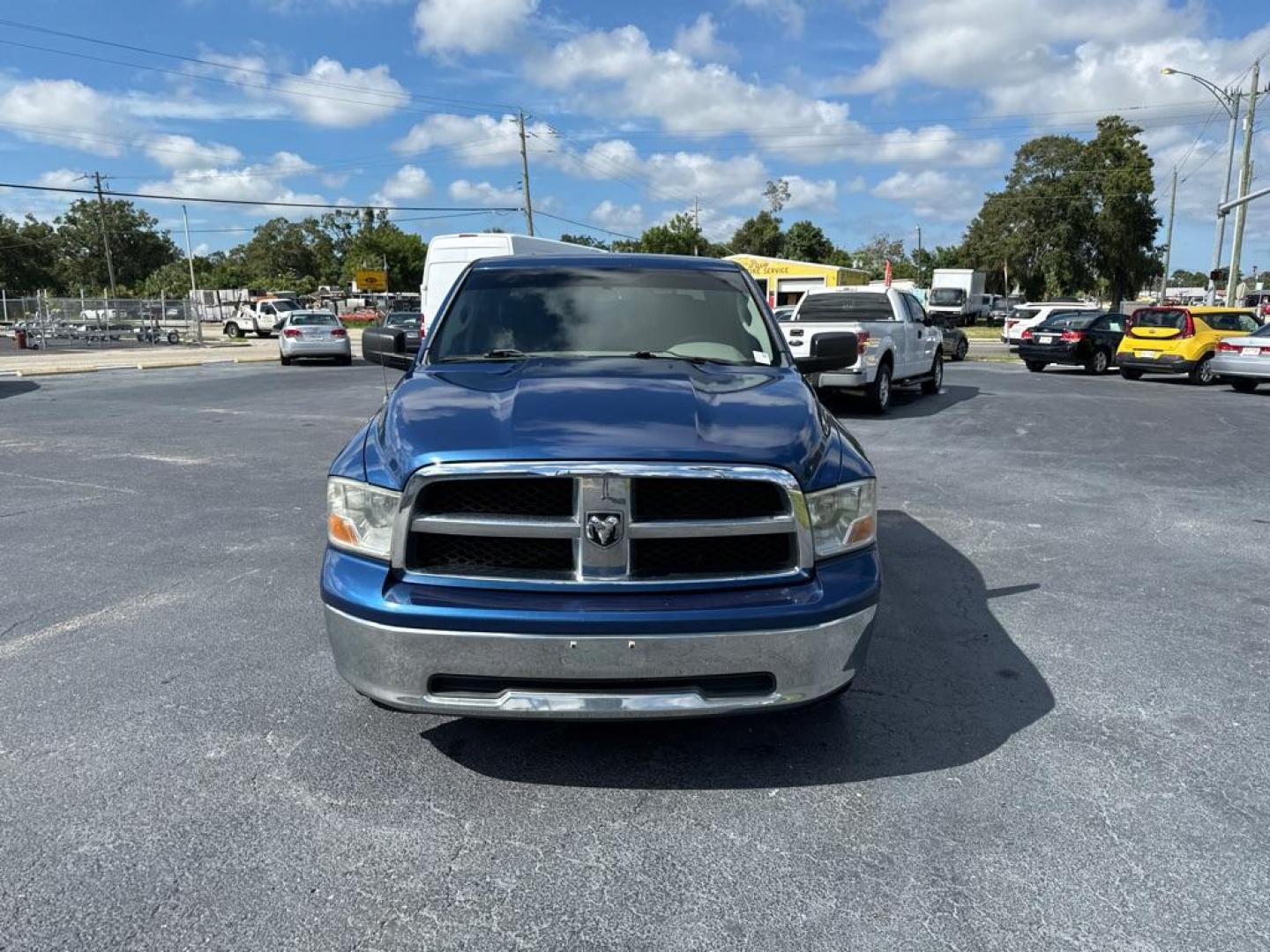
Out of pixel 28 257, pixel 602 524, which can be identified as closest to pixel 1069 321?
pixel 602 524

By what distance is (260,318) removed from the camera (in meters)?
46.1

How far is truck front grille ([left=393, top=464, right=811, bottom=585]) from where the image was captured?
2.76m

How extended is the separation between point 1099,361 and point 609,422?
2238 cm

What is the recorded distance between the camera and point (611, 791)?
3.00 m

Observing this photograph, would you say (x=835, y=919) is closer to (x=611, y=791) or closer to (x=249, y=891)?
(x=611, y=791)

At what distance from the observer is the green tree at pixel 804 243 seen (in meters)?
80.7

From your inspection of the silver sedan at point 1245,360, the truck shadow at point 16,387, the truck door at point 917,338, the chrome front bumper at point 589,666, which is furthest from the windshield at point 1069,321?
the truck shadow at point 16,387

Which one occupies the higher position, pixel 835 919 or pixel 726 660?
pixel 726 660

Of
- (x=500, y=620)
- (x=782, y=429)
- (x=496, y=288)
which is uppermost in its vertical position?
(x=496, y=288)

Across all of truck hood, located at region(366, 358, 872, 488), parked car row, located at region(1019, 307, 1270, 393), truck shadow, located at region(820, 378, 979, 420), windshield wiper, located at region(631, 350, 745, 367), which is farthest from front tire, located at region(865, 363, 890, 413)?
truck hood, located at region(366, 358, 872, 488)

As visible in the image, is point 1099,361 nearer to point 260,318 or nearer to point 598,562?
point 598,562

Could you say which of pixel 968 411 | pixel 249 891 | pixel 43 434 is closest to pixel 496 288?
pixel 249 891

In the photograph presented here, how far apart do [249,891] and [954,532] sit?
208 inches

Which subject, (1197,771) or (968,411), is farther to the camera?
(968,411)
